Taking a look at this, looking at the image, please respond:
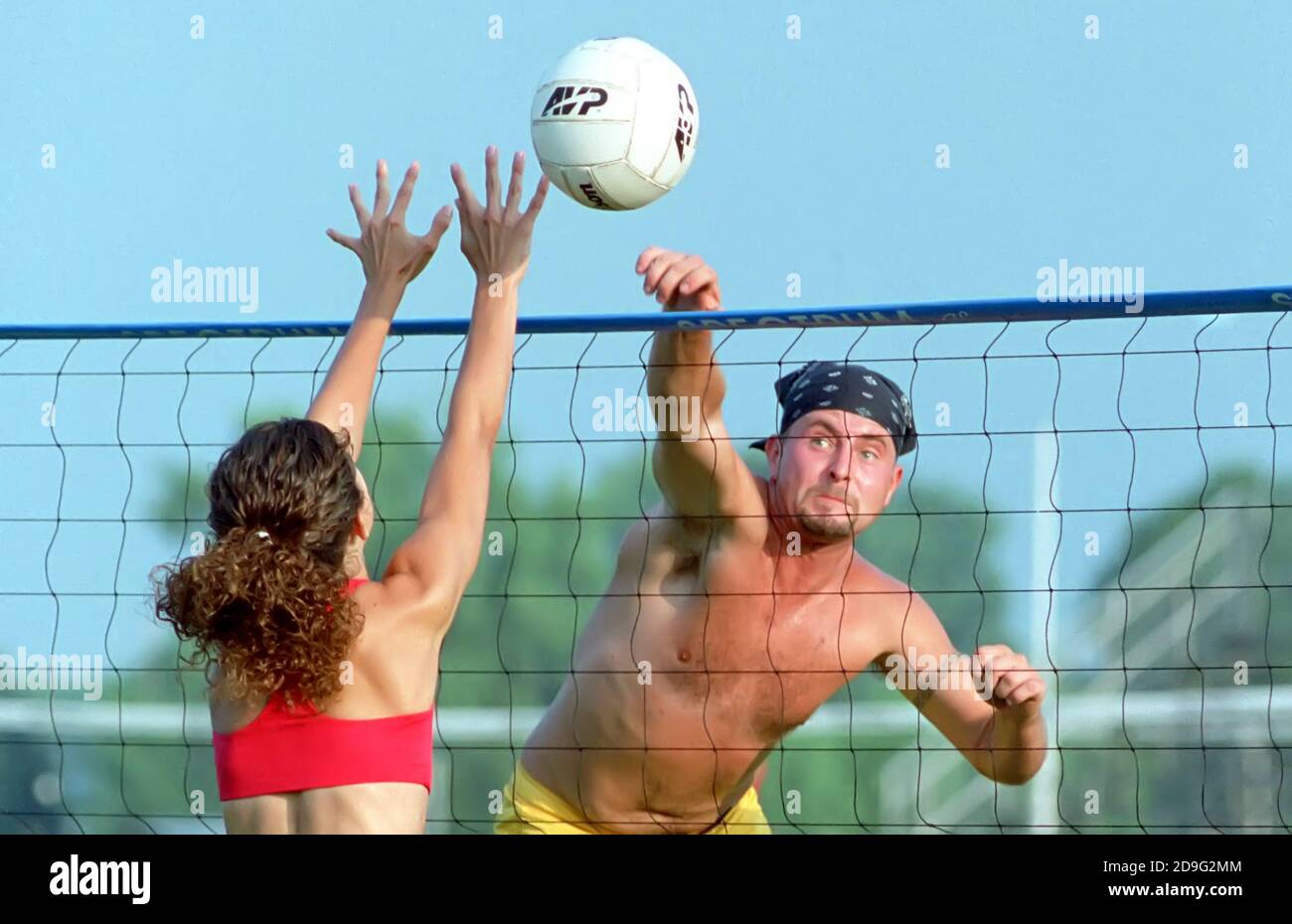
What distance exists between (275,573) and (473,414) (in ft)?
1.79

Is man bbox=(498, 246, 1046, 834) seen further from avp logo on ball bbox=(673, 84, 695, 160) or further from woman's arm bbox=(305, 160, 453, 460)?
woman's arm bbox=(305, 160, 453, 460)

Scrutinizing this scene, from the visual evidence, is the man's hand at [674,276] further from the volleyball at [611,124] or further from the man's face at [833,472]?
the man's face at [833,472]

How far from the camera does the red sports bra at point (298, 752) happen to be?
294 cm

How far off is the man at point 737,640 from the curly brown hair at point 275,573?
1.47 m

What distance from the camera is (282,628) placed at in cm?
286

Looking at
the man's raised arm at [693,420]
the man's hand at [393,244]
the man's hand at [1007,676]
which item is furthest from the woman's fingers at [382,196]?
the man's hand at [1007,676]

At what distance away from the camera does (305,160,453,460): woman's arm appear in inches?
139

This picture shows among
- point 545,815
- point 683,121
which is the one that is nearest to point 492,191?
point 683,121

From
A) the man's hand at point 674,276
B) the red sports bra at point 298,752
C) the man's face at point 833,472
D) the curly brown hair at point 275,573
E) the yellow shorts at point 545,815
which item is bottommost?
the yellow shorts at point 545,815

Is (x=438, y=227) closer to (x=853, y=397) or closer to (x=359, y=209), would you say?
(x=359, y=209)

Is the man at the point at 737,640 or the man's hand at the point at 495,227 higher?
the man's hand at the point at 495,227

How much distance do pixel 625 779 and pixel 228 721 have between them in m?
1.69
